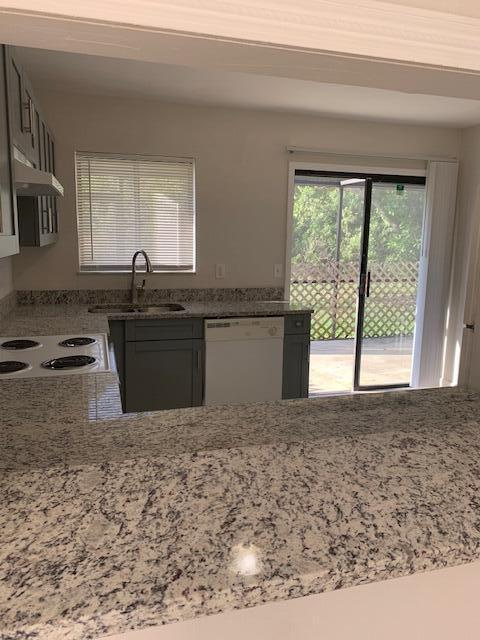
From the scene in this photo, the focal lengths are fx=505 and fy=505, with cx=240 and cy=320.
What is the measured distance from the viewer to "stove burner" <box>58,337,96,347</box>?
2.46m

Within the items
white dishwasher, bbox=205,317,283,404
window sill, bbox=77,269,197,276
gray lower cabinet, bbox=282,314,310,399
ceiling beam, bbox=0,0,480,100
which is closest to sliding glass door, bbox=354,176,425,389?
gray lower cabinet, bbox=282,314,310,399

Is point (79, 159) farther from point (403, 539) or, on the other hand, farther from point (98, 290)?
point (403, 539)

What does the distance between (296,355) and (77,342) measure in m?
1.76

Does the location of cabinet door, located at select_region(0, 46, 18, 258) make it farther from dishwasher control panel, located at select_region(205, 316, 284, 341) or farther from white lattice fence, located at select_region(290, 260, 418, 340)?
white lattice fence, located at select_region(290, 260, 418, 340)

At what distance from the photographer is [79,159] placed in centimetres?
371

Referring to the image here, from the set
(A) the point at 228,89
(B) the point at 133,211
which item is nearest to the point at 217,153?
(A) the point at 228,89

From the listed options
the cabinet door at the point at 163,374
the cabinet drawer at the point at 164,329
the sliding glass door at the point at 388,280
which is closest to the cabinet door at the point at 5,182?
the cabinet drawer at the point at 164,329

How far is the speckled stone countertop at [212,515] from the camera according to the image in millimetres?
592

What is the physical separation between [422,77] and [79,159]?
10.9 feet

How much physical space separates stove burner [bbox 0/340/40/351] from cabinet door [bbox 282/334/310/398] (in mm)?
1831

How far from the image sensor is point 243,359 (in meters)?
3.62

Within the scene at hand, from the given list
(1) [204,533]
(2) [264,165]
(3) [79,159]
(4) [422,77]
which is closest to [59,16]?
(4) [422,77]

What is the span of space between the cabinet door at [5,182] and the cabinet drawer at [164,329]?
1.45 metres

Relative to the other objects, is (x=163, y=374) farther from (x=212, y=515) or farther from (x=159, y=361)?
(x=212, y=515)
